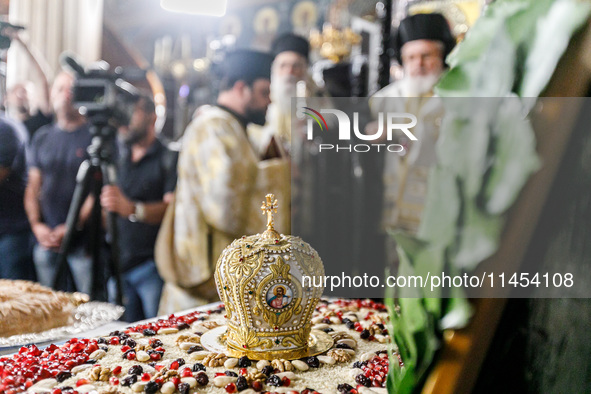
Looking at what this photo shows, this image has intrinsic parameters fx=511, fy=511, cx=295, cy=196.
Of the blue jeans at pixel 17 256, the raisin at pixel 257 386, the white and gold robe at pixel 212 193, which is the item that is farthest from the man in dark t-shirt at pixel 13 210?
the raisin at pixel 257 386

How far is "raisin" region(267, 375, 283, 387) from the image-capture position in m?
0.77

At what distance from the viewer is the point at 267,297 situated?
0.91m

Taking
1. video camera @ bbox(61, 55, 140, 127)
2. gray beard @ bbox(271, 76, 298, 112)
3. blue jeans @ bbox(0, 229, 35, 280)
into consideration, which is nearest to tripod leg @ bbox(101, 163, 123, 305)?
video camera @ bbox(61, 55, 140, 127)

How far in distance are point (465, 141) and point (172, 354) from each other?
75cm

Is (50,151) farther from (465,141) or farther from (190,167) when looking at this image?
(465,141)

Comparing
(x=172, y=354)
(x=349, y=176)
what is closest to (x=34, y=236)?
(x=349, y=176)

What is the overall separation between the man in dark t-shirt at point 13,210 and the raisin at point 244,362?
7.09 ft

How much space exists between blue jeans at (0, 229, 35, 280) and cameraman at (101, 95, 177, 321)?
17.1 inches

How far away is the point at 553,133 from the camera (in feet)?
1.12

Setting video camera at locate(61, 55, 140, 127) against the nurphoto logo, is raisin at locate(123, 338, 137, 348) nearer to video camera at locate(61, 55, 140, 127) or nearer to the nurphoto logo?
the nurphoto logo

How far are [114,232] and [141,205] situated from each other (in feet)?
0.61

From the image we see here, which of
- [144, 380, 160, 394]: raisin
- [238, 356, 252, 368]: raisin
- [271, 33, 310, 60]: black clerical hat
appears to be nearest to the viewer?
[144, 380, 160, 394]: raisin

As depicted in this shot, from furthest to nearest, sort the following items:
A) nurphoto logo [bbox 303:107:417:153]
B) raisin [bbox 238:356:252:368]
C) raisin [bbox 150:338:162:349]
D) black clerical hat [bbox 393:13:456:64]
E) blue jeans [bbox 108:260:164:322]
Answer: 1. blue jeans [bbox 108:260:164:322]
2. black clerical hat [bbox 393:13:456:64]
3. raisin [bbox 150:338:162:349]
4. raisin [bbox 238:356:252:368]
5. nurphoto logo [bbox 303:107:417:153]

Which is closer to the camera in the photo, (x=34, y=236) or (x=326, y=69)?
(x=34, y=236)
